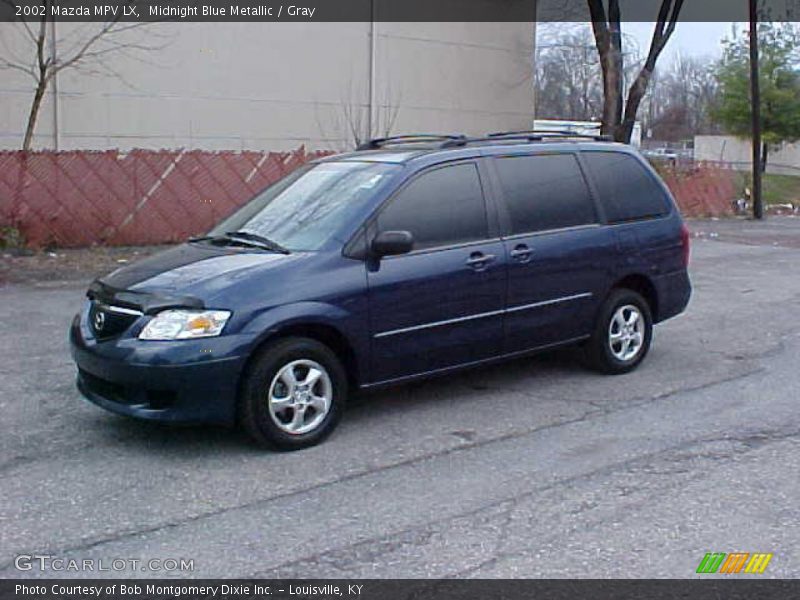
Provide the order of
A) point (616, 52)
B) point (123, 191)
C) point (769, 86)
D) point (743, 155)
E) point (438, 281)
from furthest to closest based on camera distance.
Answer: point (743, 155), point (769, 86), point (616, 52), point (123, 191), point (438, 281)

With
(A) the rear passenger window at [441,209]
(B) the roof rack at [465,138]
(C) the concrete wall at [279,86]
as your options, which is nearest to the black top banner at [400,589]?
(A) the rear passenger window at [441,209]

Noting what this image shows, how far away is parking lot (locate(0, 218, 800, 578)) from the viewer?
14.7 ft

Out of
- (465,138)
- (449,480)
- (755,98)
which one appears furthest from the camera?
(755,98)

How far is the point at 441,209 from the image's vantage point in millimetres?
6707

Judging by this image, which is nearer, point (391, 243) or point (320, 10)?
point (391, 243)

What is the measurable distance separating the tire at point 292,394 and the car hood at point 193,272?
0.47m

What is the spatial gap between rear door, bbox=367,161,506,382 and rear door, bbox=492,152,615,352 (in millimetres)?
192

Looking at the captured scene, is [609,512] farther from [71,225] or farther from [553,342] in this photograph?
[71,225]

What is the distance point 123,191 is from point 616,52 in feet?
53.9

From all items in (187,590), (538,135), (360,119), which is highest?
(360,119)

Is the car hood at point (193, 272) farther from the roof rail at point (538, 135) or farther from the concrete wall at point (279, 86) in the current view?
the concrete wall at point (279, 86)

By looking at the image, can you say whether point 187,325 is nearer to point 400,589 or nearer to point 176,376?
point 176,376

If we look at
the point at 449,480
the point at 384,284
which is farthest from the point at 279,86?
the point at 449,480

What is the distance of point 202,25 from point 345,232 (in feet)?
52.9
